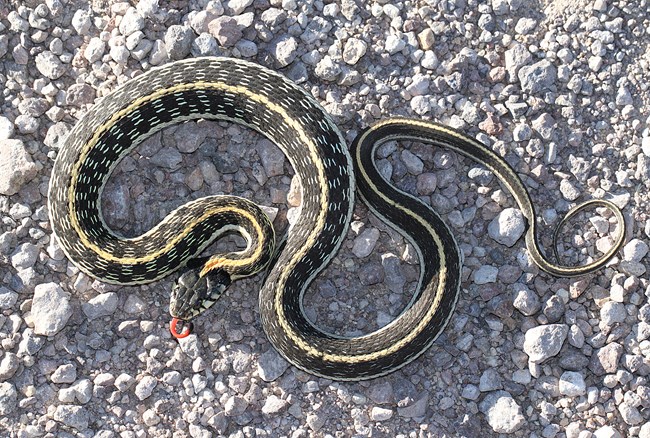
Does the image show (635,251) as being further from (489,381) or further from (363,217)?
(363,217)

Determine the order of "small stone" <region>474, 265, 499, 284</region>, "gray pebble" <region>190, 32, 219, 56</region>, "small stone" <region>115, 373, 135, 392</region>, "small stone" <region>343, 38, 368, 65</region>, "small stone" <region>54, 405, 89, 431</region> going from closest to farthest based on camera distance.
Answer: "small stone" <region>54, 405, 89, 431</region> → "small stone" <region>115, 373, 135, 392</region> → "small stone" <region>474, 265, 499, 284</region> → "gray pebble" <region>190, 32, 219, 56</region> → "small stone" <region>343, 38, 368, 65</region>

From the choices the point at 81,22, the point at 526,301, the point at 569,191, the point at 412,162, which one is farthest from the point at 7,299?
the point at 569,191

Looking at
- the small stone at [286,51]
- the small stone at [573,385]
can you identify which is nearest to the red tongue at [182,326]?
the small stone at [286,51]

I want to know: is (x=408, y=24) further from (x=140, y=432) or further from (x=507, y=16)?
(x=140, y=432)

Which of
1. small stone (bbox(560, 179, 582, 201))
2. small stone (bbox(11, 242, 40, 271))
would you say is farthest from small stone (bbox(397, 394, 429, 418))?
small stone (bbox(11, 242, 40, 271))

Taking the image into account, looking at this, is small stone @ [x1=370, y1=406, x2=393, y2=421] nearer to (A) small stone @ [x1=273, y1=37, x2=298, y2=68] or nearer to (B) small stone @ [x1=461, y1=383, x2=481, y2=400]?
(B) small stone @ [x1=461, y1=383, x2=481, y2=400]

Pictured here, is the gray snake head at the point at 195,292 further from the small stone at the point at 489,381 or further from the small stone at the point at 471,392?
the small stone at the point at 489,381

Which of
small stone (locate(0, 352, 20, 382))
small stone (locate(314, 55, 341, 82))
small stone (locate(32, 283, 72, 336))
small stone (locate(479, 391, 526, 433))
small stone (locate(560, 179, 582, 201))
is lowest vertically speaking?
small stone (locate(479, 391, 526, 433))
